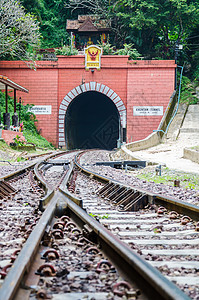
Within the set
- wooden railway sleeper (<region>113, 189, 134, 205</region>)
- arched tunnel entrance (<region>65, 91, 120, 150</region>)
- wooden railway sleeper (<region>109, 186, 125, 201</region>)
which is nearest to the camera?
wooden railway sleeper (<region>113, 189, 134, 205</region>)

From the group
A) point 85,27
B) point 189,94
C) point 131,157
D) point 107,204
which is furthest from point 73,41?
point 107,204

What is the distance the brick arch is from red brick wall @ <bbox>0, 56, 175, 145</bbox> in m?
0.24

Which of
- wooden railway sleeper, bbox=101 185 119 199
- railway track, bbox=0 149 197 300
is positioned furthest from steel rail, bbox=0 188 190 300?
wooden railway sleeper, bbox=101 185 119 199

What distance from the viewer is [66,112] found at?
78.8ft

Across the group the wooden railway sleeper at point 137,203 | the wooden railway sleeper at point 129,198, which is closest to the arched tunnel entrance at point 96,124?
the wooden railway sleeper at point 129,198

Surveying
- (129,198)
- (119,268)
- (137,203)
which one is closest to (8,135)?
(129,198)

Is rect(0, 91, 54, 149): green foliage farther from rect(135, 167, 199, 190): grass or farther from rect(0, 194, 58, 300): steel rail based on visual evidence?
rect(0, 194, 58, 300): steel rail

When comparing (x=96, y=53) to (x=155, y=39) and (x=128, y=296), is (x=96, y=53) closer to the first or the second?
(x=155, y=39)

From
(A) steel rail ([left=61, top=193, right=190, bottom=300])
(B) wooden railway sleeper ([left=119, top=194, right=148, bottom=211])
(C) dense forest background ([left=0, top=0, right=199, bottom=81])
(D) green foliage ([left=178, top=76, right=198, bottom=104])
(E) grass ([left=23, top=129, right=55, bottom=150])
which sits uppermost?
(C) dense forest background ([left=0, top=0, right=199, bottom=81])

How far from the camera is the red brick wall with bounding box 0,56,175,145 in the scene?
23.7m

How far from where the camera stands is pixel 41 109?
23875 mm

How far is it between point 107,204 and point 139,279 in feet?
10.1

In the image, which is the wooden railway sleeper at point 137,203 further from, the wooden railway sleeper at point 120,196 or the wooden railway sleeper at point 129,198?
the wooden railway sleeper at point 120,196

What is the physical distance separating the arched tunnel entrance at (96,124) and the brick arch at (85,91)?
4.54m
